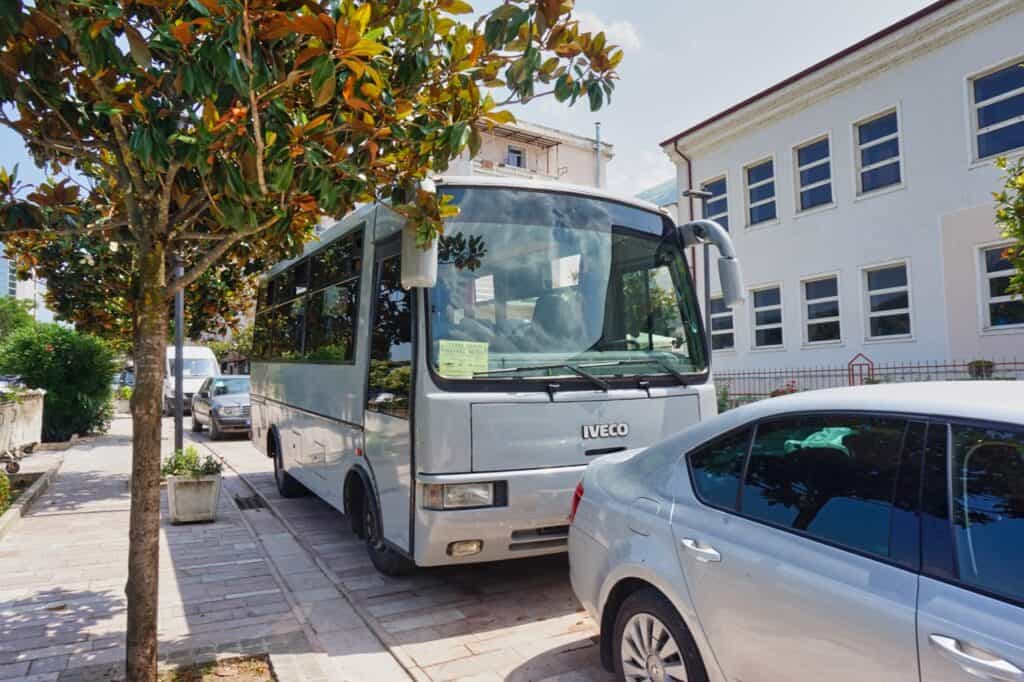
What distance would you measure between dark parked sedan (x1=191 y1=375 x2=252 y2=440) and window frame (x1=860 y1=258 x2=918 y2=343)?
15.8 meters

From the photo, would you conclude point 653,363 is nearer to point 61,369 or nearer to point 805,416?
point 805,416

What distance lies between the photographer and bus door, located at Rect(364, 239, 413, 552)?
16.8 ft

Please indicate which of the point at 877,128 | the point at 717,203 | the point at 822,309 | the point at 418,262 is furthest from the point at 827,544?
the point at 717,203

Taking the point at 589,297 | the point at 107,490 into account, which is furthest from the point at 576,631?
the point at 107,490

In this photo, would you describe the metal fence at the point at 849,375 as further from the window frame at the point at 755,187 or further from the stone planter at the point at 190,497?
the stone planter at the point at 190,497

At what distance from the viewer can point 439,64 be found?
4.25 m

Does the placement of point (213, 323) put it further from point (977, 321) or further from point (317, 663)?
point (977, 321)

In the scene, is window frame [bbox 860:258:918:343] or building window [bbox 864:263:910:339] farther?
building window [bbox 864:263:910:339]

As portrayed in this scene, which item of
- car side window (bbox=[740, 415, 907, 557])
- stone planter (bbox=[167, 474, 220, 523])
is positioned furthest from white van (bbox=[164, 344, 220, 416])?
car side window (bbox=[740, 415, 907, 557])

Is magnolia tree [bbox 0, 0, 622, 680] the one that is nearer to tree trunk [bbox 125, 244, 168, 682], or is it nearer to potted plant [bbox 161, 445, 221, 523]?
tree trunk [bbox 125, 244, 168, 682]

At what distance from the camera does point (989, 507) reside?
2223 millimetres

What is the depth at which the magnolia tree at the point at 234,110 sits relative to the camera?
9.95 feet

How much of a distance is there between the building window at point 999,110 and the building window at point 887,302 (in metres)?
3.07

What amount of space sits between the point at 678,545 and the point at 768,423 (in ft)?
2.19
